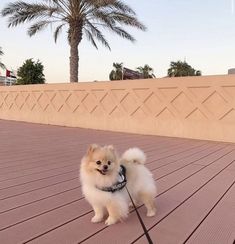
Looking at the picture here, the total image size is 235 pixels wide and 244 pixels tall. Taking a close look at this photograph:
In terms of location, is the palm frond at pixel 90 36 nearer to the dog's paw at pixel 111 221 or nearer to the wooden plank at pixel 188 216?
Result: the wooden plank at pixel 188 216

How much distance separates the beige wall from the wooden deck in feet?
9.56

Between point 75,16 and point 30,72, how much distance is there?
1440 cm

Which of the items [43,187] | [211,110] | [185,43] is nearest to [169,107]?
[211,110]

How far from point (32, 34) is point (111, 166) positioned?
15.3 meters

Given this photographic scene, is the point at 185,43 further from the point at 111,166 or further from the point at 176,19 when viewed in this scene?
the point at 111,166

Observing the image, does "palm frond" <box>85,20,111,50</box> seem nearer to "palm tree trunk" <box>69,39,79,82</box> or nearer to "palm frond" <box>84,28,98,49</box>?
"palm frond" <box>84,28,98,49</box>

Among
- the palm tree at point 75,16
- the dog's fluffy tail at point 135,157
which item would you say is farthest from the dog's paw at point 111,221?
the palm tree at point 75,16

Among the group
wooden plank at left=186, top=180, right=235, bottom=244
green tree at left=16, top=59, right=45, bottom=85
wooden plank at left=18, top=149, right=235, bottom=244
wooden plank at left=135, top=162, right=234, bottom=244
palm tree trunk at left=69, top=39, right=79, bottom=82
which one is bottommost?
wooden plank at left=186, top=180, right=235, bottom=244

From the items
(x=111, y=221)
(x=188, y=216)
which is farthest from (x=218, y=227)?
(x=111, y=221)

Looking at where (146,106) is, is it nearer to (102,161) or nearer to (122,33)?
(122,33)

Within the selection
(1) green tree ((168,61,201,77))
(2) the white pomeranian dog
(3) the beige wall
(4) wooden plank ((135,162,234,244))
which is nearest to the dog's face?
(2) the white pomeranian dog

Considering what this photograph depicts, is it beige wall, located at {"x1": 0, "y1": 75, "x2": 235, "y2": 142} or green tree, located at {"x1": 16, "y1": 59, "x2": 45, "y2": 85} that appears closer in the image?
beige wall, located at {"x1": 0, "y1": 75, "x2": 235, "y2": 142}

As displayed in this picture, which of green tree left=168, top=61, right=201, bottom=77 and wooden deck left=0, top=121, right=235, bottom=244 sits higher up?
green tree left=168, top=61, right=201, bottom=77

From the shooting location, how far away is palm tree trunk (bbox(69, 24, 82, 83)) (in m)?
16.5
